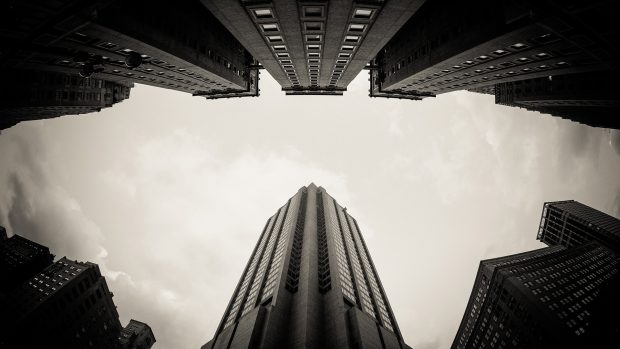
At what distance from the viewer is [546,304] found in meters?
86.6

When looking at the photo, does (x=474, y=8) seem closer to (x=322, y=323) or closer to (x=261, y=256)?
(x=322, y=323)

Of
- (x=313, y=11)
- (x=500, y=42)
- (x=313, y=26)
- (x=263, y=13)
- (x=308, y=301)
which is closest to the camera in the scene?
(x=313, y=11)

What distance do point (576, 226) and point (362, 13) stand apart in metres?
186

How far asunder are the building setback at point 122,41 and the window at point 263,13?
11221 mm

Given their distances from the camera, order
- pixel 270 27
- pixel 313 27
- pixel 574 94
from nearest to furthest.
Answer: pixel 313 27
pixel 270 27
pixel 574 94

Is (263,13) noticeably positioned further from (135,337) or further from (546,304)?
(135,337)

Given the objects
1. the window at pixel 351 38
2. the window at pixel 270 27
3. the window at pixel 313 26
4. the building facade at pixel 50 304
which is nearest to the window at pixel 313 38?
the window at pixel 313 26

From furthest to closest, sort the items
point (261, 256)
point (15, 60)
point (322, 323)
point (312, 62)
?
1. point (261, 256)
2. point (322, 323)
3. point (312, 62)
4. point (15, 60)

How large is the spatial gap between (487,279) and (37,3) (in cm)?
13750

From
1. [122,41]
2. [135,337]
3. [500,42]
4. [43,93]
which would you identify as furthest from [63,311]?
[500,42]

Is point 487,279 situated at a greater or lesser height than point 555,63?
lesser

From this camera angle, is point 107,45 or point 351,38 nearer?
point 107,45

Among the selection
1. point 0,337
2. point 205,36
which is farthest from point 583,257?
point 0,337

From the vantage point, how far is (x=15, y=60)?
21.5 metres
